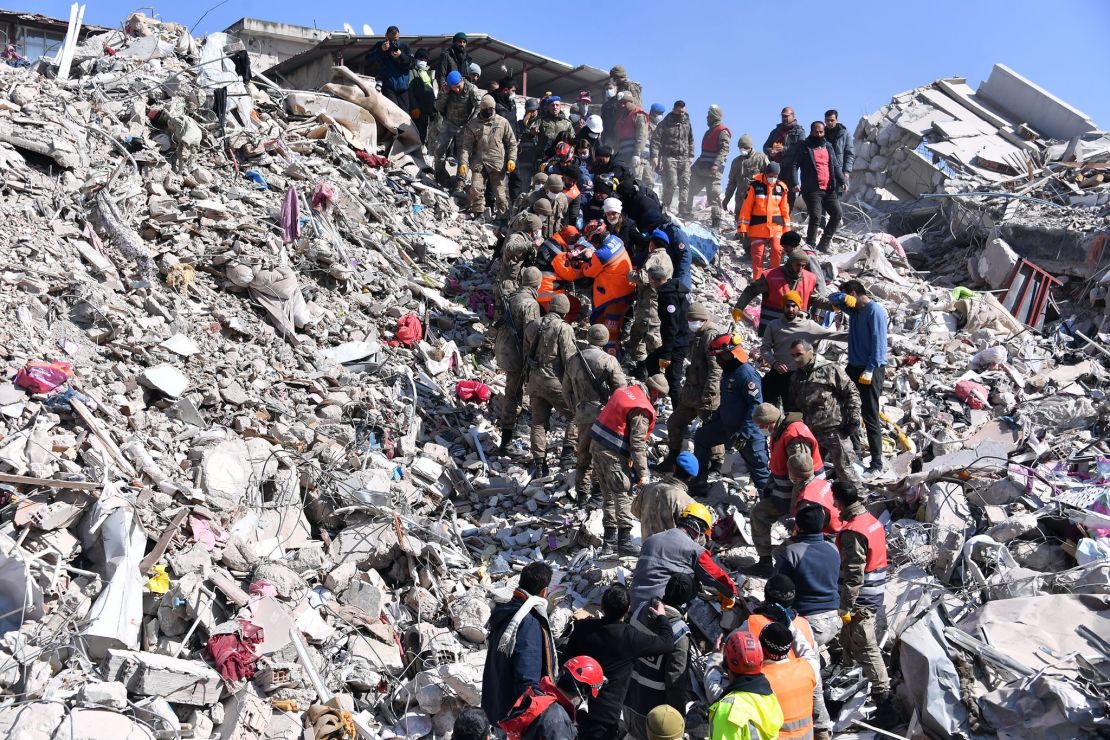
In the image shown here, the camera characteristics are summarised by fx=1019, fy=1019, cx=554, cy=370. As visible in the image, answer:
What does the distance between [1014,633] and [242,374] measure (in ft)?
21.6

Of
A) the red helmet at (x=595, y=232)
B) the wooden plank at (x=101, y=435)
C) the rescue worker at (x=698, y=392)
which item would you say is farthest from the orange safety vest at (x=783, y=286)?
the wooden plank at (x=101, y=435)

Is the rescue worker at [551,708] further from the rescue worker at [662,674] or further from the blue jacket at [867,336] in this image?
the blue jacket at [867,336]

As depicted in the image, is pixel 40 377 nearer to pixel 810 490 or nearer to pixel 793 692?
pixel 810 490

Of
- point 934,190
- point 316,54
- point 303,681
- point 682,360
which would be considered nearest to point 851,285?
point 682,360

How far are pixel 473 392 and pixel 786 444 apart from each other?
13.5 ft

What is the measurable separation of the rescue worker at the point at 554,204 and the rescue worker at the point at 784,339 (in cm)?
326

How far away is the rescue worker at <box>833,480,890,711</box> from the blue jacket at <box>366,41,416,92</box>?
11048 mm

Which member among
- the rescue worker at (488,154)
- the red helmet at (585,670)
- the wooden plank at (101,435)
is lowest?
the wooden plank at (101,435)

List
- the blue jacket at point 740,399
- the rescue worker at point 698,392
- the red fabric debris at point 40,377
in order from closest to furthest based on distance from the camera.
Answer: the red fabric debris at point 40,377 < the blue jacket at point 740,399 < the rescue worker at point 698,392

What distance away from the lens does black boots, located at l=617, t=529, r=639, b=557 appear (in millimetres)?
8383

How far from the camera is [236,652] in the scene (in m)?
6.33

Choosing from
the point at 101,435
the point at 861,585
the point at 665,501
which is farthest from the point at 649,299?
the point at 101,435

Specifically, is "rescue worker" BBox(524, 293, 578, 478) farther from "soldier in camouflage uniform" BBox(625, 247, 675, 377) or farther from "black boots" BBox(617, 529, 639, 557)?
"black boots" BBox(617, 529, 639, 557)

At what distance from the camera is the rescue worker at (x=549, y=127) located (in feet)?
46.5
